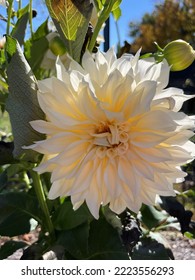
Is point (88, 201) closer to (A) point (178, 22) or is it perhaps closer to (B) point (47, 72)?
(B) point (47, 72)

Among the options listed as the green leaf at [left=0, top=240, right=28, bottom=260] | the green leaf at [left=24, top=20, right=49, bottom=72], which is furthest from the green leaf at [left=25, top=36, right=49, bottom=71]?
the green leaf at [left=0, top=240, right=28, bottom=260]

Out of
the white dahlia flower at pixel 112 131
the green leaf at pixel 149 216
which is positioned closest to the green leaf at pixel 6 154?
the white dahlia flower at pixel 112 131

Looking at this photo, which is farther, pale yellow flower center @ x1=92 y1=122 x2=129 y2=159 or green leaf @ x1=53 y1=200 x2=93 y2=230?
green leaf @ x1=53 y1=200 x2=93 y2=230

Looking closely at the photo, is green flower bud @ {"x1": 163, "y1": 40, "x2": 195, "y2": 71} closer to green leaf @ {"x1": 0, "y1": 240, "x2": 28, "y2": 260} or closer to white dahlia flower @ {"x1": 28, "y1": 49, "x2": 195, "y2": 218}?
white dahlia flower @ {"x1": 28, "y1": 49, "x2": 195, "y2": 218}

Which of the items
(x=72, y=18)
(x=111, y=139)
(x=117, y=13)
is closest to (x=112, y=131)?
(x=111, y=139)

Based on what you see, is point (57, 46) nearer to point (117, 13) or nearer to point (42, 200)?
point (117, 13)

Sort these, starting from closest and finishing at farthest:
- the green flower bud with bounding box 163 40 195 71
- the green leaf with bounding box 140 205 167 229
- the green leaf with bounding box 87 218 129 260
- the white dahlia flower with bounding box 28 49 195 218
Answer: the white dahlia flower with bounding box 28 49 195 218 < the green flower bud with bounding box 163 40 195 71 < the green leaf with bounding box 87 218 129 260 < the green leaf with bounding box 140 205 167 229

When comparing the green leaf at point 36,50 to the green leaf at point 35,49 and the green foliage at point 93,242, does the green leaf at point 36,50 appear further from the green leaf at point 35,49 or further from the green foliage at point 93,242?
the green foliage at point 93,242
